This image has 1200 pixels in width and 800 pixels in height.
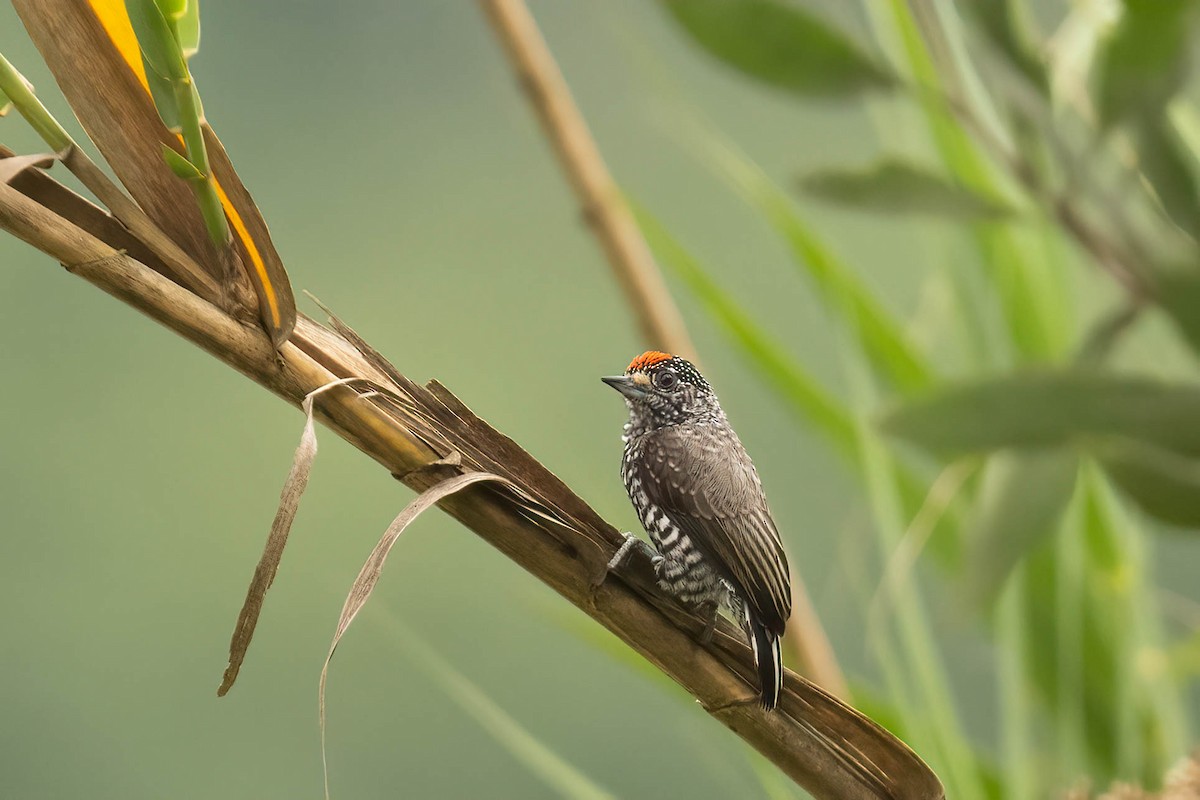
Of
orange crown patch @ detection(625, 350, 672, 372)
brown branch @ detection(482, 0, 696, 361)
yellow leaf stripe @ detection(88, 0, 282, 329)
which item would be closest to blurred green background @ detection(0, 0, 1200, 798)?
brown branch @ detection(482, 0, 696, 361)

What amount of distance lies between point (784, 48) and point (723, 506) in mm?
414

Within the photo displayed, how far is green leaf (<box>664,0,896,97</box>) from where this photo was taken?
0.88 m

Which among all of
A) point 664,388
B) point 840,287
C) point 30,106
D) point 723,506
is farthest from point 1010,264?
point 30,106

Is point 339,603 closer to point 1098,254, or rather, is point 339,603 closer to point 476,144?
point 476,144

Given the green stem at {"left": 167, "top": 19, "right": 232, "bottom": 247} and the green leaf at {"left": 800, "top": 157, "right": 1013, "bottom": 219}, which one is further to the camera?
the green leaf at {"left": 800, "top": 157, "right": 1013, "bottom": 219}

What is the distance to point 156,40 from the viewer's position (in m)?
0.64

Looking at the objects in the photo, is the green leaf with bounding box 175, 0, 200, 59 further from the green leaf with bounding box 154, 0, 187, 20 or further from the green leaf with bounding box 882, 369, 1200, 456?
the green leaf with bounding box 882, 369, 1200, 456

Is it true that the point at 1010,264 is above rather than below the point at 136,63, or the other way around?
above

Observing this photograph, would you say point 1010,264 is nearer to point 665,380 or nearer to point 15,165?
point 665,380

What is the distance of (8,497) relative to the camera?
9.98ft

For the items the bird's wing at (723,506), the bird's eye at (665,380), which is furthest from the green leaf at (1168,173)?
the bird's eye at (665,380)

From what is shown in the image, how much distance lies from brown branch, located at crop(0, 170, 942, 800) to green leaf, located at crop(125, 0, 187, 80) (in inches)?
4.4

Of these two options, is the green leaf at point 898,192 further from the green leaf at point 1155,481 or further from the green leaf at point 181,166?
the green leaf at point 181,166

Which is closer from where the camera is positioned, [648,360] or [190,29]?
[190,29]
